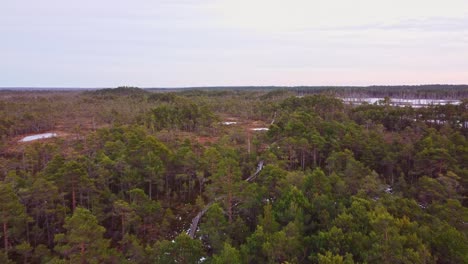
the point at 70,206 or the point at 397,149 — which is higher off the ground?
the point at 397,149

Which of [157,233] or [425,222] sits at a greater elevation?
[425,222]

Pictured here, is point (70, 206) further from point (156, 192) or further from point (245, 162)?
point (245, 162)

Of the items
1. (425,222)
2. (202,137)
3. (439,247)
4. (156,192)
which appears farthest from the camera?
(202,137)

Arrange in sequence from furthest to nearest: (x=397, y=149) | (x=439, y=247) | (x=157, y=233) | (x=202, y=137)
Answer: (x=202, y=137) → (x=397, y=149) → (x=157, y=233) → (x=439, y=247)

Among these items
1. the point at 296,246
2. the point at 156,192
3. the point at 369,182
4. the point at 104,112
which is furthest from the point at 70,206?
Result: the point at 104,112

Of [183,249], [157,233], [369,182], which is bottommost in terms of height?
[157,233]

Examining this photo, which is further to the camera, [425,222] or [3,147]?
[3,147]

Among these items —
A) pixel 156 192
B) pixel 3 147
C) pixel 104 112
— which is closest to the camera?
pixel 156 192

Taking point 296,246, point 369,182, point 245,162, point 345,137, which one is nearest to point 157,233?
point 296,246

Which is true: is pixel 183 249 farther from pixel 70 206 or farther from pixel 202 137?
pixel 202 137
